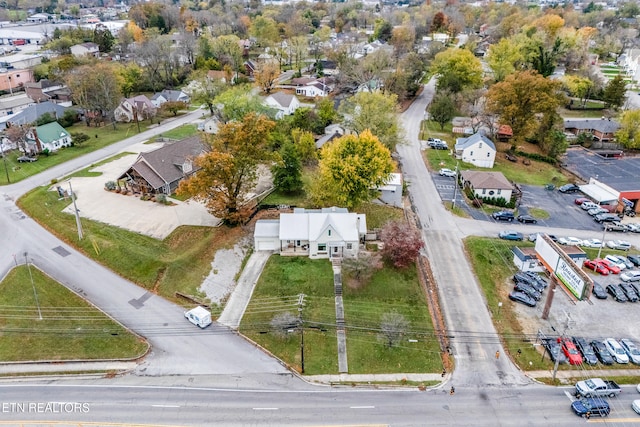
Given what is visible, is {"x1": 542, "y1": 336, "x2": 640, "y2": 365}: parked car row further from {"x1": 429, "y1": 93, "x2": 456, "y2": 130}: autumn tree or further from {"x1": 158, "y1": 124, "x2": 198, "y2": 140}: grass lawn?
{"x1": 158, "y1": 124, "x2": 198, "y2": 140}: grass lawn

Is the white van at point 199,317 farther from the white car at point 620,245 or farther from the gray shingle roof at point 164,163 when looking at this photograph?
the white car at point 620,245

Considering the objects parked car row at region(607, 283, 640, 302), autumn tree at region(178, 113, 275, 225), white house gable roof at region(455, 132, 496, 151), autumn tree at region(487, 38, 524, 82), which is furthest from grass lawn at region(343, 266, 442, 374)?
autumn tree at region(487, 38, 524, 82)

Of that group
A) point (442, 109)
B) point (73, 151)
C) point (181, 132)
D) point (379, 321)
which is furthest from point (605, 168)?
point (73, 151)

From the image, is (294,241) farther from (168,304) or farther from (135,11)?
(135,11)

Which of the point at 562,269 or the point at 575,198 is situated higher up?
the point at 562,269

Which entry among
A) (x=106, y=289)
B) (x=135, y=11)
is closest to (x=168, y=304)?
(x=106, y=289)

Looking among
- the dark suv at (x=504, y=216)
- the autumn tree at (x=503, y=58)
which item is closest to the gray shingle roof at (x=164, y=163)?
the dark suv at (x=504, y=216)
